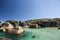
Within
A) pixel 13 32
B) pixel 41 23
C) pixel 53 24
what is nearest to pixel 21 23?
pixel 41 23

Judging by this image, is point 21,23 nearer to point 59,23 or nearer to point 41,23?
→ point 41,23

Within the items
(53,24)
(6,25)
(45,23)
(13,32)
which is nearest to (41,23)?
(45,23)

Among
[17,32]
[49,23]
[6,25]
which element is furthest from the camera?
[49,23]

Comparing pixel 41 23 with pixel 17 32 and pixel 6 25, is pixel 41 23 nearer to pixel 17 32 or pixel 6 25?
pixel 6 25

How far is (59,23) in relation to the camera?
62.0m

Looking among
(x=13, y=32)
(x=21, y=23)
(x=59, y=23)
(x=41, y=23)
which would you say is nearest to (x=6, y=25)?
(x=13, y=32)

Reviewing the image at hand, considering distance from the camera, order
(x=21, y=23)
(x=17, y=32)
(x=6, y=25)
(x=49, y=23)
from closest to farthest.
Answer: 1. (x=17, y=32)
2. (x=6, y=25)
3. (x=21, y=23)
4. (x=49, y=23)

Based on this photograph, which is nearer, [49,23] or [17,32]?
[17,32]

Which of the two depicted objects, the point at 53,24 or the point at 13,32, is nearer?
the point at 13,32

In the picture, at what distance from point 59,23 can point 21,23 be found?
61.2 ft

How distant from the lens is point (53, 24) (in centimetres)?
6159

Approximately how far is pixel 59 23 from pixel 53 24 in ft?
10.1

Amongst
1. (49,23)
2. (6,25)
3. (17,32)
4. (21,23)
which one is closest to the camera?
(17,32)

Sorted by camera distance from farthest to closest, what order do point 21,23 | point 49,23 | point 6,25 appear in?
point 49,23 → point 21,23 → point 6,25
